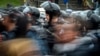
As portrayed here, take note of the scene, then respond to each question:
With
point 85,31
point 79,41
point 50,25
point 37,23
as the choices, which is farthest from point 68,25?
point 37,23

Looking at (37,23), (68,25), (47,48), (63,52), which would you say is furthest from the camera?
(37,23)

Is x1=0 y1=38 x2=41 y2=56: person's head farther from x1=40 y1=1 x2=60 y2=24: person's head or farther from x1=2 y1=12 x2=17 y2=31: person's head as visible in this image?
x1=40 y1=1 x2=60 y2=24: person's head

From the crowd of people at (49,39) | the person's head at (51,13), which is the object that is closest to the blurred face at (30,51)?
the crowd of people at (49,39)

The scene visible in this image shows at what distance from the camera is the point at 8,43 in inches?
160

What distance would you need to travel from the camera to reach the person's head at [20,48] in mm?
3902

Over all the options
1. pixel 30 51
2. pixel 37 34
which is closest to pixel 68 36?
pixel 30 51

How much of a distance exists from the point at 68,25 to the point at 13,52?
86 cm

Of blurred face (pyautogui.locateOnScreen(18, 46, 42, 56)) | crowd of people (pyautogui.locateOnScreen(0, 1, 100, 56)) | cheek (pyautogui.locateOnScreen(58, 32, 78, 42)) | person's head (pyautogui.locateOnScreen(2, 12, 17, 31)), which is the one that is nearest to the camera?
blurred face (pyautogui.locateOnScreen(18, 46, 42, 56))

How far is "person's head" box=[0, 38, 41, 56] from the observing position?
3.90m

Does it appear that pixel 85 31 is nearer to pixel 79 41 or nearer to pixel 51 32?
pixel 51 32

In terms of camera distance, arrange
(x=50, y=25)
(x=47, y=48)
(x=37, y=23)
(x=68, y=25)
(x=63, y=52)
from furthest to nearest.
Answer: (x=37, y=23) < (x=50, y=25) < (x=47, y=48) < (x=68, y=25) < (x=63, y=52)

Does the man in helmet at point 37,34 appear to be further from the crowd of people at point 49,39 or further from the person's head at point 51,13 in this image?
the person's head at point 51,13

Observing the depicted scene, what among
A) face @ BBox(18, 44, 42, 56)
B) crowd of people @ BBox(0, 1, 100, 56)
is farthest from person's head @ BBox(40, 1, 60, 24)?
face @ BBox(18, 44, 42, 56)

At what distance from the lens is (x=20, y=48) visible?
155 inches
